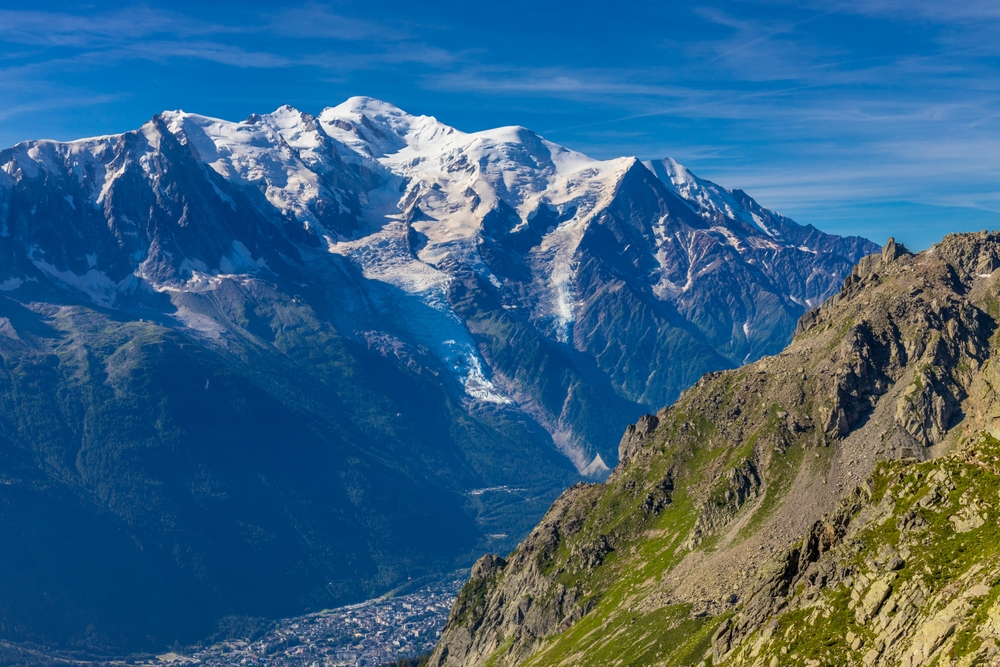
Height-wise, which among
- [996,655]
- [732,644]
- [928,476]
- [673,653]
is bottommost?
[673,653]

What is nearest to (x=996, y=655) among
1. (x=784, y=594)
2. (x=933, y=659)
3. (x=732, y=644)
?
(x=933, y=659)

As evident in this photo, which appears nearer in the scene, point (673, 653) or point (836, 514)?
point (836, 514)

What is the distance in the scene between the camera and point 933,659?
8694cm

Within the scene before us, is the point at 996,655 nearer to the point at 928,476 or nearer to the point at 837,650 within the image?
the point at 837,650

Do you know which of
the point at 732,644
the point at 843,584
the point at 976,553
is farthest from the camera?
the point at 732,644

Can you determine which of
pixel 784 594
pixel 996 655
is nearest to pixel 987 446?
pixel 784 594

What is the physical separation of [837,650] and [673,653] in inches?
3839

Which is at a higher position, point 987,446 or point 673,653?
point 987,446

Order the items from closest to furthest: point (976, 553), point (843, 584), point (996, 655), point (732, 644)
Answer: point (996, 655)
point (976, 553)
point (843, 584)
point (732, 644)

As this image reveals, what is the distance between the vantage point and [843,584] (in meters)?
110

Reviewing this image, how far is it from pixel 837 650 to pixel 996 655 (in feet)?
74.1

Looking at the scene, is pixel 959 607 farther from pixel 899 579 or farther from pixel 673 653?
pixel 673 653

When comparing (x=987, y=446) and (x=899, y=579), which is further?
(x=987, y=446)

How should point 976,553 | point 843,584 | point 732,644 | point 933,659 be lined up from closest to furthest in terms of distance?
point 933,659 < point 976,553 < point 843,584 < point 732,644
